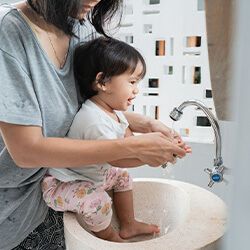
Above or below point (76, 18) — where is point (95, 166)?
below

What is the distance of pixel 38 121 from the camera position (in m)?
0.76

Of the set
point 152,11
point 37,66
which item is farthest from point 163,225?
point 152,11

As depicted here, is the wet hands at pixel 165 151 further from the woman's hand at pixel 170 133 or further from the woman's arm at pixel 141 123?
the woman's arm at pixel 141 123

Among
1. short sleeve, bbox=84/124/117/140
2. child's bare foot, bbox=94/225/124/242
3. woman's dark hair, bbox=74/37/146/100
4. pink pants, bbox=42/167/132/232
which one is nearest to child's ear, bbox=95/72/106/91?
woman's dark hair, bbox=74/37/146/100

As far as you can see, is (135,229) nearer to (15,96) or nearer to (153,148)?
(153,148)

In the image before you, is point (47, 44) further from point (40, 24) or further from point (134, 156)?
point (134, 156)

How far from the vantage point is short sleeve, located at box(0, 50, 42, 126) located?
2.39ft

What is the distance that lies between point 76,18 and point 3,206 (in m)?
0.50

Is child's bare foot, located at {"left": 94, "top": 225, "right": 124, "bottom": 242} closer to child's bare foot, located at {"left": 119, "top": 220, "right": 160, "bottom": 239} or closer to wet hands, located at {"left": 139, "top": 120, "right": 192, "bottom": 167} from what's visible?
child's bare foot, located at {"left": 119, "top": 220, "right": 160, "bottom": 239}

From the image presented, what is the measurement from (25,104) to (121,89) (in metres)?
0.29

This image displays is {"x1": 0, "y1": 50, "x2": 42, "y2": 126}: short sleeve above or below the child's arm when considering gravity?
above

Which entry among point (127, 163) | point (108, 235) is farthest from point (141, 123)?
point (108, 235)

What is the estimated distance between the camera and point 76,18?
0.87 meters

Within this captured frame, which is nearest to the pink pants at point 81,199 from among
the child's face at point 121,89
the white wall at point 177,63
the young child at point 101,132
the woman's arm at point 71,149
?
the young child at point 101,132
